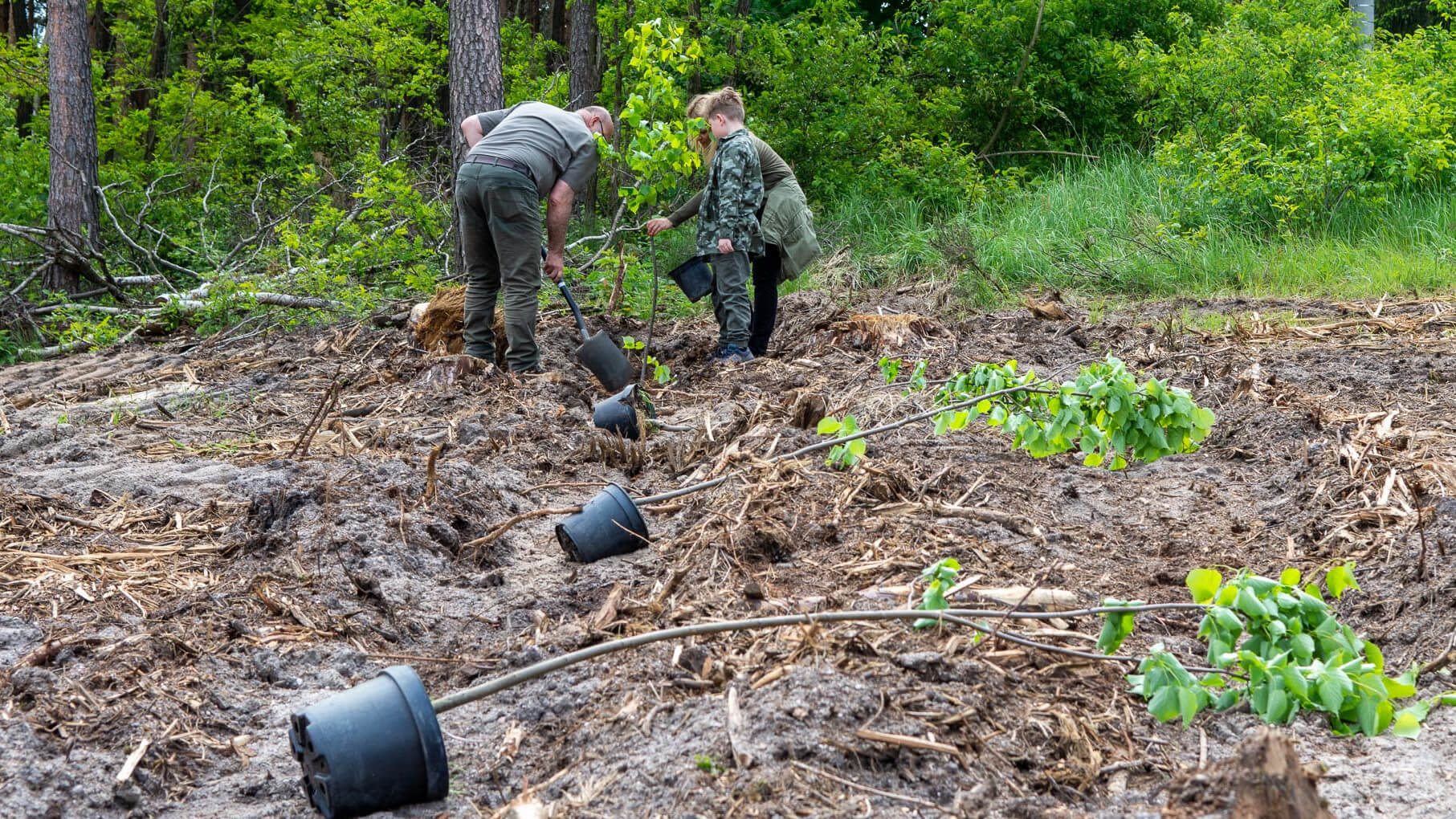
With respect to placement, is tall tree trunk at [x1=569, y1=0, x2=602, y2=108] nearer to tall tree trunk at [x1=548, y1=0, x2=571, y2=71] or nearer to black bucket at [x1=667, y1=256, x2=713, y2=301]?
tall tree trunk at [x1=548, y1=0, x2=571, y2=71]

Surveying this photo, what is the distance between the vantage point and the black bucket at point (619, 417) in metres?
5.53

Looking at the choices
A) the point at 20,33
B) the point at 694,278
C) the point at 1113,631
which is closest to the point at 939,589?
the point at 1113,631

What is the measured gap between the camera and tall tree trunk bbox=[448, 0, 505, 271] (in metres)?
9.10

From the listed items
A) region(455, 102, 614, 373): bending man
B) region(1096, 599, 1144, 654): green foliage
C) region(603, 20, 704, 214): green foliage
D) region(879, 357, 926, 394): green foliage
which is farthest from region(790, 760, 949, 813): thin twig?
region(455, 102, 614, 373): bending man

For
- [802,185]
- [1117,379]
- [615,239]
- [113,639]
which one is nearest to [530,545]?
[113,639]

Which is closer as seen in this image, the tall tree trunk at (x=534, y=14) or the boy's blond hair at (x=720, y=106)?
the boy's blond hair at (x=720, y=106)

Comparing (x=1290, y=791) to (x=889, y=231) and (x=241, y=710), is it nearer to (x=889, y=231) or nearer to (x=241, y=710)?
(x=241, y=710)

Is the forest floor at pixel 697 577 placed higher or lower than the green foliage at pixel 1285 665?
lower

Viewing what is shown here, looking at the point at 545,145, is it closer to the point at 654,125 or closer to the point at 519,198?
the point at 519,198

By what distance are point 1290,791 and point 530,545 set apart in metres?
2.92

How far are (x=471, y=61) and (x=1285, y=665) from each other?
8390 millimetres

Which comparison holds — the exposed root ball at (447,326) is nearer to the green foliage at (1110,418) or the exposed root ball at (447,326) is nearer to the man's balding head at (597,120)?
the man's balding head at (597,120)

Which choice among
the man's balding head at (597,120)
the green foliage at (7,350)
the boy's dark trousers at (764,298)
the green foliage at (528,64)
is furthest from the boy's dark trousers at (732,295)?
the green foliage at (7,350)

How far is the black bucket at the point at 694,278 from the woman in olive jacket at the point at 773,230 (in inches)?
11.3
